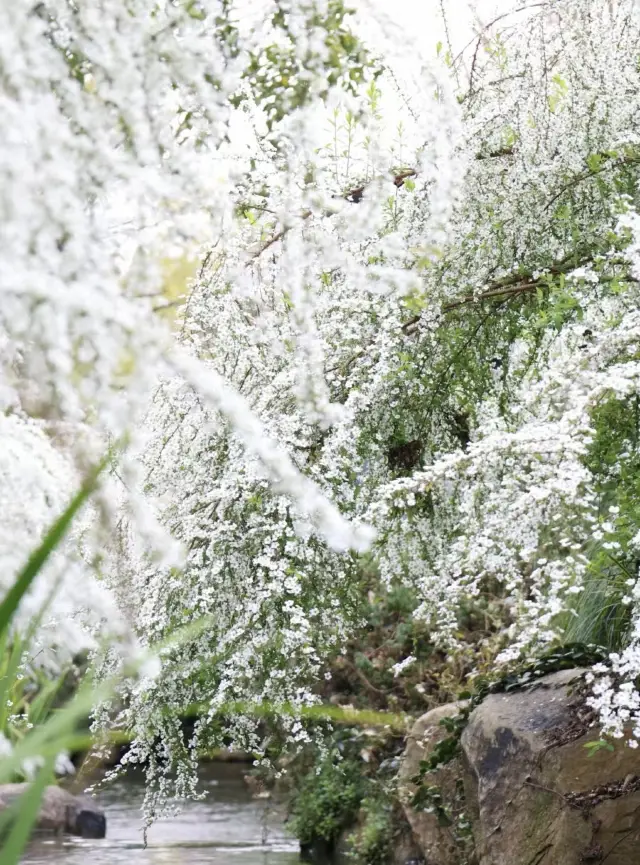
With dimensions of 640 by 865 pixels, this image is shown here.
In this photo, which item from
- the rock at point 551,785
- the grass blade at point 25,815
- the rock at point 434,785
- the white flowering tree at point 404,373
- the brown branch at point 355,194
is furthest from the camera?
the rock at point 434,785

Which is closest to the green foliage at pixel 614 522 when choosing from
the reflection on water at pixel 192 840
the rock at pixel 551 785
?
the rock at pixel 551 785

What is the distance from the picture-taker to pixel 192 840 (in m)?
8.38

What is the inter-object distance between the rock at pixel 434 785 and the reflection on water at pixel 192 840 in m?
1.44

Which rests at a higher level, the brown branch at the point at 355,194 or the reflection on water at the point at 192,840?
the brown branch at the point at 355,194

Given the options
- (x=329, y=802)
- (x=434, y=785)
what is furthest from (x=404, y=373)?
(x=329, y=802)

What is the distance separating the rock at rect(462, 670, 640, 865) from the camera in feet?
13.6

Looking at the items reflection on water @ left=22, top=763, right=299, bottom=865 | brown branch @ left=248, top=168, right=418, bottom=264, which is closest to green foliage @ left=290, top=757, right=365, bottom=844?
reflection on water @ left=22, top=763, right=299, bottom=865

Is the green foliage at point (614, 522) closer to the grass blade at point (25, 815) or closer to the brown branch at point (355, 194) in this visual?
the brown branch at point (355, 194)

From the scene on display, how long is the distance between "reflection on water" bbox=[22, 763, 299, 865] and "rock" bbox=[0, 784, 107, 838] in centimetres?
13

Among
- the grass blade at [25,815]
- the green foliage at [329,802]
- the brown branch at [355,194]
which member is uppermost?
the brown branch at [355,194]

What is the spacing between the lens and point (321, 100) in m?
2.79

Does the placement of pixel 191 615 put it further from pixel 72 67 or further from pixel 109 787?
pixel 109 787

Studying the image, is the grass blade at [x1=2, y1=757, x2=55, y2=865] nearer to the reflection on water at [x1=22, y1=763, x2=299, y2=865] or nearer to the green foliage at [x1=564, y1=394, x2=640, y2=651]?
Answer: the green foliage at [x1=564, y1=394, x2=640, y2=651]

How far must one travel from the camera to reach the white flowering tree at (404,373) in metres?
3.52
